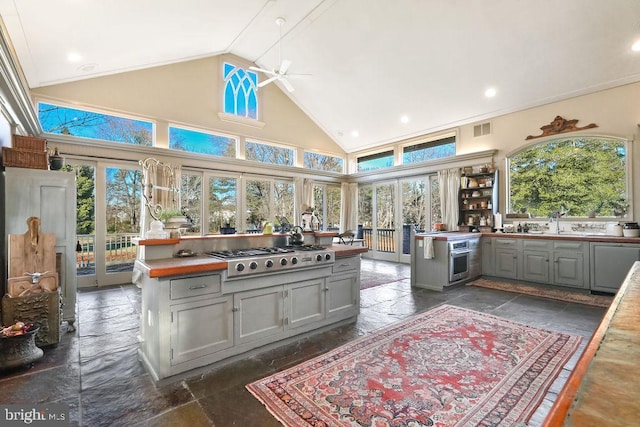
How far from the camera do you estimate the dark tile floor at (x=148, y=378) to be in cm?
188

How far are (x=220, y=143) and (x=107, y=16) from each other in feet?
10.3

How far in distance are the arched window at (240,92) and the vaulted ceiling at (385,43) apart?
0.41 m

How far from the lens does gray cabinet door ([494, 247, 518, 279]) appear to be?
5309 millimetres

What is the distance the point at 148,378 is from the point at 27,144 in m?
3.02

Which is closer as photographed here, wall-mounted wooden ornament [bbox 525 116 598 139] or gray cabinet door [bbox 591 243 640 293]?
gray cabinet door [bbox 591 243 640 293]

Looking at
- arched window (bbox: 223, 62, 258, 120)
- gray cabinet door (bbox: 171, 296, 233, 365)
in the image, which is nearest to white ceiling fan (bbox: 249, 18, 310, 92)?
arched window (bbox: 223, 62, 258, 120)

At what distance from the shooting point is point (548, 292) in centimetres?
471

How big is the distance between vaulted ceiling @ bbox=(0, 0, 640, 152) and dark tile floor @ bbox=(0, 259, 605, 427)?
346cm

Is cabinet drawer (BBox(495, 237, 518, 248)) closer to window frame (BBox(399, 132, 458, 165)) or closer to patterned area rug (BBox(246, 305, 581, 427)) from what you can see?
window frame (BBox(399, 132, 458, 165))

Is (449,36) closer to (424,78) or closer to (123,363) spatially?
(424,78)

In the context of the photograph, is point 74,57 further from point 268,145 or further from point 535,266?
point 535,266

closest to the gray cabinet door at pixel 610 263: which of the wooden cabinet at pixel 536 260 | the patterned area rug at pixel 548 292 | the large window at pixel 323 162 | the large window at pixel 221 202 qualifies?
the patterned area rug at pixel 548 292

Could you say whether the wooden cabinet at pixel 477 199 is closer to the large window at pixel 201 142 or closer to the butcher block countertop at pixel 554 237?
the butcher block countertop at pixel 554 237

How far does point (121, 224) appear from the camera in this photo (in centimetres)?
560
